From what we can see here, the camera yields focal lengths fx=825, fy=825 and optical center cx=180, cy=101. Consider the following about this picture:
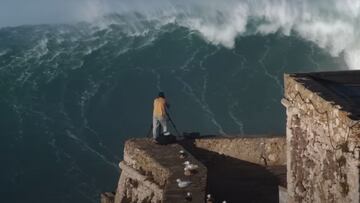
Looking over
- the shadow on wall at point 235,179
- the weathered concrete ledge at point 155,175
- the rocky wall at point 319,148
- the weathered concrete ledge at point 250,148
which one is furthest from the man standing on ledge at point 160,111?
the rocky wall at point 319,148

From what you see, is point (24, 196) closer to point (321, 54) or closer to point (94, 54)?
point (94, 54)

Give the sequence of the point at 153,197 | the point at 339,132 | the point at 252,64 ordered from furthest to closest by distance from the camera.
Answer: the point at 252,64 < the point at 153,197 < the point at 339,132

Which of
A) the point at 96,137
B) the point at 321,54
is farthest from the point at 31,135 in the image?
the point at 321,54

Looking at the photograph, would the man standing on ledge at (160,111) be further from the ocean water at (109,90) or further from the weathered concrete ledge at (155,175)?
the ocean water at (109,90)

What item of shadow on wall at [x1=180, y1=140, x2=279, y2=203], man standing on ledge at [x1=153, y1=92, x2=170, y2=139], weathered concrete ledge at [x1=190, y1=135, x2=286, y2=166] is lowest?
shadow on wall at [x1=180, y1=140, x2=279, y2=203]

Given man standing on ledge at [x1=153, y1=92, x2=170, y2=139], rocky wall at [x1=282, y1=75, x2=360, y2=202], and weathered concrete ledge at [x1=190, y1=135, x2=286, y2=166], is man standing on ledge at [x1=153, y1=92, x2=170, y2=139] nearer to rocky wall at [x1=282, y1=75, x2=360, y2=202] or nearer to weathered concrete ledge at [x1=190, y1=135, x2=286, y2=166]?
weathered concrete ledge at [x1=190, y1=135, x2=286, y2=166]

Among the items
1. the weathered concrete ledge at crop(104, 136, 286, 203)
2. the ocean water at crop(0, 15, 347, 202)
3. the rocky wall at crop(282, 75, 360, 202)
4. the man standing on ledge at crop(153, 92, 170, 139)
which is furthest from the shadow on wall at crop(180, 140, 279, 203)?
the ocean water at crop(0, 15, 347, 202)
